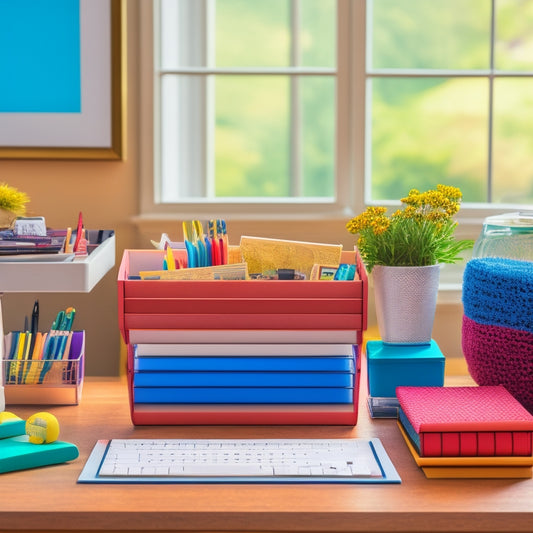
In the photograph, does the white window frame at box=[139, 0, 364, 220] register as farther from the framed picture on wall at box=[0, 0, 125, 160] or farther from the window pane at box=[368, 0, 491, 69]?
the window pane at box=[368, 0, 491, 69]

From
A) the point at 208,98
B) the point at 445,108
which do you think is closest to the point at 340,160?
the point at 208,98

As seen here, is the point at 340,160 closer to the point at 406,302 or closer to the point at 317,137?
the point at 406,302

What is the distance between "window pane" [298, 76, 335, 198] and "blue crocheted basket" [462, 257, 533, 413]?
2870 millimetres

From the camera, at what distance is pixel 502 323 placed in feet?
Result: 4.41

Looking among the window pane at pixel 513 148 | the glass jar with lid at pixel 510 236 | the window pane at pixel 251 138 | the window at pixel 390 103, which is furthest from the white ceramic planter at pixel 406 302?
the window pane at pixel 513 148

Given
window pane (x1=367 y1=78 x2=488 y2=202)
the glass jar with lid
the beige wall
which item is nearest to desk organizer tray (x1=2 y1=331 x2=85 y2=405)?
the beige wall

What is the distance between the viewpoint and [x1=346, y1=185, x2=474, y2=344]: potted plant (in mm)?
1422

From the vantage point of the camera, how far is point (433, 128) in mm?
4496

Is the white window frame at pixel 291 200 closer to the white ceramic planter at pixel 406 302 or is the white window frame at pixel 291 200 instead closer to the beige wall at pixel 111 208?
the beige wall at pixel 111 208

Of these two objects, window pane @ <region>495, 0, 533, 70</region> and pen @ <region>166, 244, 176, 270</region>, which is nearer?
pen @ <region>166, 244, 176, 270</region>

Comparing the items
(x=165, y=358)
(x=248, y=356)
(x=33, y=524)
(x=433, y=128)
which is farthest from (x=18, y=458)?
(x=433, y=128)

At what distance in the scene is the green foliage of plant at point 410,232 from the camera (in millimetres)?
1429

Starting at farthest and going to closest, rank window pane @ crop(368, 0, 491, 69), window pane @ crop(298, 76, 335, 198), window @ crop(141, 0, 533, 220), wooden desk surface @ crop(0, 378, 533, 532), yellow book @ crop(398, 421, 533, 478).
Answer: window pane @ crop(368, 0, 491, 69), window pane @ crop(298, 76, 335, 198), window @ crop(141, 0, 533, 220), yellow book @ crop(398, 421, 533, 478), wooden desk surface @ crop(0, 378, 533, 532)

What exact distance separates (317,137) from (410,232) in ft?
9.93
